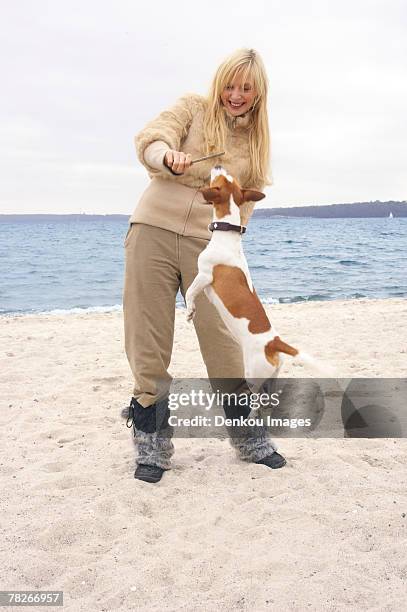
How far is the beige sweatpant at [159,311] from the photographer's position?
11.0 ft

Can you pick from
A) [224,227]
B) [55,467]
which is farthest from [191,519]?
[224,227]

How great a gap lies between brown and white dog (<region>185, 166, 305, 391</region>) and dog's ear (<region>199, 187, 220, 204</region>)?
0.12 ft

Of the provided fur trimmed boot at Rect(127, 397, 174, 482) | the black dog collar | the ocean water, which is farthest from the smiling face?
the ocean water

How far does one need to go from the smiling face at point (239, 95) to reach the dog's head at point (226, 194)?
1.67 feet

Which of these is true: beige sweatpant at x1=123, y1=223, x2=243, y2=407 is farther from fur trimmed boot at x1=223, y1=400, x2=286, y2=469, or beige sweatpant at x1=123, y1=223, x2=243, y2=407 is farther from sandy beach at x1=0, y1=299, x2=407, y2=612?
sandy beach at x1=0, y1=299, x2=407, y2=612

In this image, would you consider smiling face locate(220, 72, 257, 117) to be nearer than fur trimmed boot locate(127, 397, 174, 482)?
Yes

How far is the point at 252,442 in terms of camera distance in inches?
148

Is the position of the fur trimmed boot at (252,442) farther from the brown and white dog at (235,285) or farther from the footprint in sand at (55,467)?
the footprint in sand at (55,467)

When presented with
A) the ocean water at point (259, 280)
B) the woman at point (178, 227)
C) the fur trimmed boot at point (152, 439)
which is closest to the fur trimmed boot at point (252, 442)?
the woman at point (178, 227)

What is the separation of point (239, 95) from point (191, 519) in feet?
7.40

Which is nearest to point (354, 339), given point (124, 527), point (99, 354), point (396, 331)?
point (396, 331)

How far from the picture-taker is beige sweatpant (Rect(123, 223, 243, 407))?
131 inches

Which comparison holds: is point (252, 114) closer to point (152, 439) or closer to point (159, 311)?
point (159, 311)

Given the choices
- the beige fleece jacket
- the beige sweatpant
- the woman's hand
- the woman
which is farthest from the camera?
the beige sweatpant
